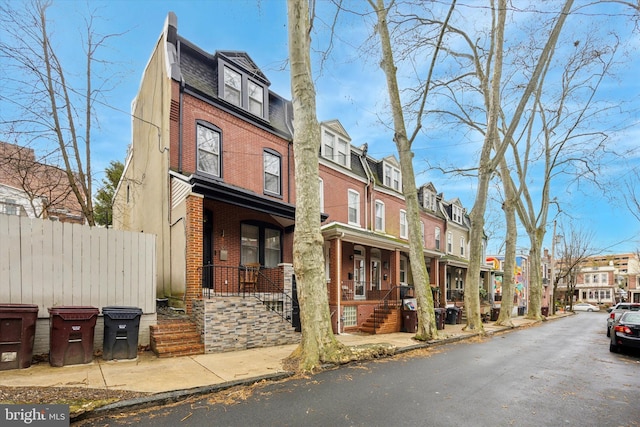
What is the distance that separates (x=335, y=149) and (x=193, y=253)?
9759mm

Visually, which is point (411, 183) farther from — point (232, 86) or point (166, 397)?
point (166, 397)

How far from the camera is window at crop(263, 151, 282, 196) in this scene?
42.7ft

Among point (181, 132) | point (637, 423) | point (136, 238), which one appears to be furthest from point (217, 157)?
point (637, 423)

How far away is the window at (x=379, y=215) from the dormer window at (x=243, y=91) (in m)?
8.94

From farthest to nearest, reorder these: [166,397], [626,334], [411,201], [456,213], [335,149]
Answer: [456,213]
[335,149]
[411,201]
[626,334]
[166,397]

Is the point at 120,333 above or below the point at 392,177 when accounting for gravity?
below

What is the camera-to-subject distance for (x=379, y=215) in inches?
755

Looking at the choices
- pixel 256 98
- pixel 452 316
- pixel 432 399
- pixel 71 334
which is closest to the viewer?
pixel 432 399

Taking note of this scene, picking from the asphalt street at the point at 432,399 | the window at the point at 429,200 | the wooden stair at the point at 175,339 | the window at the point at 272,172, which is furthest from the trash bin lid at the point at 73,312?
the window at the point at 429,200

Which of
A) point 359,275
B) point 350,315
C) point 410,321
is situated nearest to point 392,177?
point 359,275

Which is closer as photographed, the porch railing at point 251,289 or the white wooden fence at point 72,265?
the white wooden fence at point 72,265

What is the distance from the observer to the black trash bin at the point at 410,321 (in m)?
13.5

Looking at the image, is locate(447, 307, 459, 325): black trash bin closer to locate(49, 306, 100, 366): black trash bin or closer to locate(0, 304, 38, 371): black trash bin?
Answer: locate(49, 306, 100, 366): black trash bin

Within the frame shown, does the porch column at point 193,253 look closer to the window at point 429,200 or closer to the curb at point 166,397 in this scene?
the curb at point 166,397
